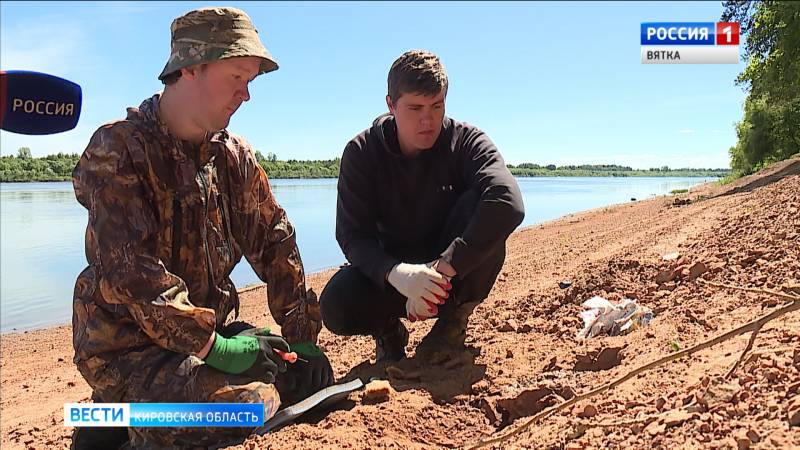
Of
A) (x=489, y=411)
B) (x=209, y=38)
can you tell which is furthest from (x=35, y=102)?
(x=489, y=411)

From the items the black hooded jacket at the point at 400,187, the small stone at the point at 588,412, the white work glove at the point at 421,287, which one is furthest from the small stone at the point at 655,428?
the black hooded jacket at the point at 400,187

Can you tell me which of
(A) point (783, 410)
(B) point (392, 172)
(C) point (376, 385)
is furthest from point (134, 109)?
(A) point (783, 410)

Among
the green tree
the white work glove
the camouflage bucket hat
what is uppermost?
the green tree

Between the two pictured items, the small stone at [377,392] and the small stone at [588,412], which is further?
the small stone at [377,392]

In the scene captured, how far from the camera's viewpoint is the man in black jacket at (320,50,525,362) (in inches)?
107

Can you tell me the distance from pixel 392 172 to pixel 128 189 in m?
1.27

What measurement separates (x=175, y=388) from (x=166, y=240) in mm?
537

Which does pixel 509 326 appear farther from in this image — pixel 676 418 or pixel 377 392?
pixel 676 418

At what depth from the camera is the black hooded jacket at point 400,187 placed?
2936 mm

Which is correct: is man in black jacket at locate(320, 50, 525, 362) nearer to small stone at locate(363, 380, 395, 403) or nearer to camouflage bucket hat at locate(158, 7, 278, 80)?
small stone at locate(363, 380, 395, 403)

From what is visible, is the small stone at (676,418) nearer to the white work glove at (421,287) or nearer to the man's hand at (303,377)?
the white work glove at (421,287)

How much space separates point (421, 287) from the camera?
8.55ft

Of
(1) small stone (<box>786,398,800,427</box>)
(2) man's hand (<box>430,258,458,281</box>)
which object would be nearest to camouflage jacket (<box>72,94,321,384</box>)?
(2) man's hand (<box>430,258,458,281</box>)

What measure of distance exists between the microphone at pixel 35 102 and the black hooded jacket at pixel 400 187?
1.66 metres
